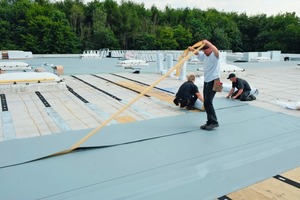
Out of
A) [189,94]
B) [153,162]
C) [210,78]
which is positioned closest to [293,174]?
[153,162]

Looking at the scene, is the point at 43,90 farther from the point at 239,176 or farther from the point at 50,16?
the point at 50,16

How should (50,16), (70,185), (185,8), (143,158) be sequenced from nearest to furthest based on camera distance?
1. (70,185)
2. (143,158)
3. (50,16)
4. (185,8)

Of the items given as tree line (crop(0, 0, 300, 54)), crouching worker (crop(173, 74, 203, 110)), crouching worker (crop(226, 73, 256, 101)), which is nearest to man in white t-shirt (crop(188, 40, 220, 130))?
crouching worker (crop(173, 74, 203, 110))

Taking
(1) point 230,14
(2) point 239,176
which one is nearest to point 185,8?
(1) point 230,14

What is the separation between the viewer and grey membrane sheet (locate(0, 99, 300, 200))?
97.3 inches

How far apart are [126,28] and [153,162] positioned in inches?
999

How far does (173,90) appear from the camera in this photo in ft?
23.5

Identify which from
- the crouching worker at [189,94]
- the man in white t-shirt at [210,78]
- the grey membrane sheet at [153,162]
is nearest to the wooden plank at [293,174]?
the grey membrane sheet at [153,162]

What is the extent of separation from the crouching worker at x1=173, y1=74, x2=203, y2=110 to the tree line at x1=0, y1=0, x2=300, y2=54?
21409mm

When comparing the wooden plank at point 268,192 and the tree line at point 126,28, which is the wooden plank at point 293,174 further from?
the tree line at point 126,28

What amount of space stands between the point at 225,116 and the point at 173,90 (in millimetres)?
2514

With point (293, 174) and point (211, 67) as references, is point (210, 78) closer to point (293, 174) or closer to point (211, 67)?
point (211, 67)

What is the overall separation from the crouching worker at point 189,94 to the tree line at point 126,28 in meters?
21.4

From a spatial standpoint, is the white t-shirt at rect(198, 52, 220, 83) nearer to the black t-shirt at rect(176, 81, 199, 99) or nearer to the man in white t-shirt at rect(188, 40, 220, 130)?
the man in white t-shirt at rect(188, 40, 220, 130)
